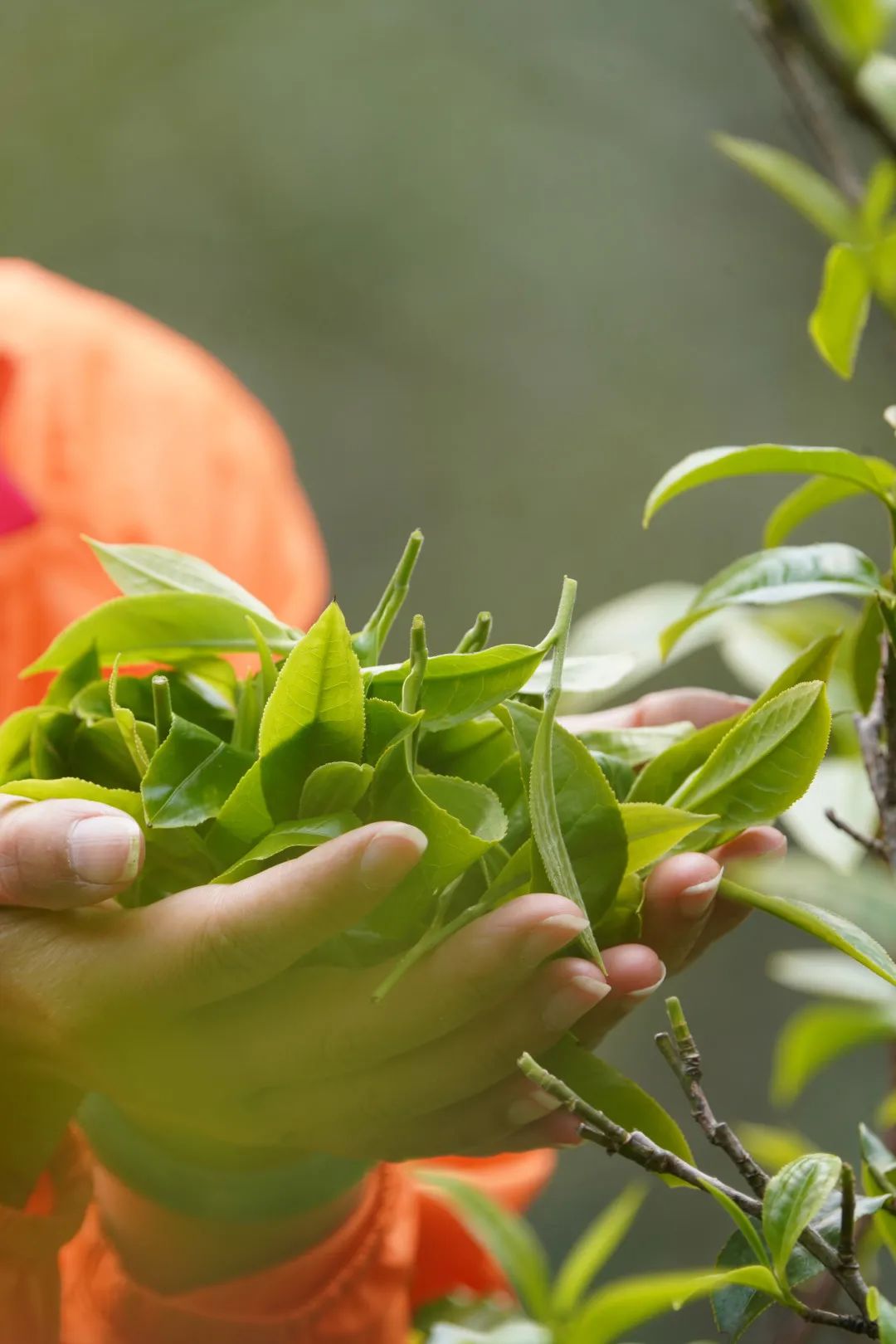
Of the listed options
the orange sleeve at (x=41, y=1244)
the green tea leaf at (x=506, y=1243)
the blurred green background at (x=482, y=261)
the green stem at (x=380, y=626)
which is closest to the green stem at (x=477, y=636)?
the green stem at (x=380, y=626)

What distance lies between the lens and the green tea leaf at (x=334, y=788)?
28cm

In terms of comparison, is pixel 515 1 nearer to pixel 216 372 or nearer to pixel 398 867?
pixel 216 372

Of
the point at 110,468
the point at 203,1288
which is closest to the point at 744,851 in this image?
the point at 203,1288

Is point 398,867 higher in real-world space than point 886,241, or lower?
lower

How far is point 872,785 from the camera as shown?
38cm

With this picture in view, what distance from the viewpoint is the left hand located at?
31 cm

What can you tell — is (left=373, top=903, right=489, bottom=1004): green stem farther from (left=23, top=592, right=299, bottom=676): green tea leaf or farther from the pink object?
the pink object

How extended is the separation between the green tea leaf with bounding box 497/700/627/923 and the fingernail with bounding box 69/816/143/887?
0.10m

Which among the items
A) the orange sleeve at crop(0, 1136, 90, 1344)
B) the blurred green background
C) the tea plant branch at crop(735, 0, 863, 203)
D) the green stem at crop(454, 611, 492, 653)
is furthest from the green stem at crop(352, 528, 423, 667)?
the blurred green background

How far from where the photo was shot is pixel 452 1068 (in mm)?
318

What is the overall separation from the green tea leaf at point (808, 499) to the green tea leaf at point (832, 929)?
0.14 meters

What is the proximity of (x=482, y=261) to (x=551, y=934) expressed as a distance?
165cm

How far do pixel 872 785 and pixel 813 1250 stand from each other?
0.14 meters

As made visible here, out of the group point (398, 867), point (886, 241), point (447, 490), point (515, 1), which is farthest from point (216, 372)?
point (515, 1)
